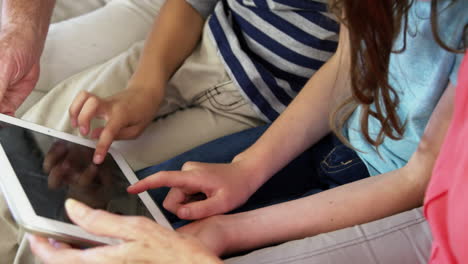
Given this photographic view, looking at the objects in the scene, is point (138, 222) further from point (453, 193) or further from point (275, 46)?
point (275, 46)

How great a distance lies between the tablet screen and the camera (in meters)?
0.53

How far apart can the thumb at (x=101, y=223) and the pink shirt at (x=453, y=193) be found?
0.96ft

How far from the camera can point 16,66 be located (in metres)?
0.73

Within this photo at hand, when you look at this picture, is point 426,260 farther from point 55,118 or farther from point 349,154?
point 55,118

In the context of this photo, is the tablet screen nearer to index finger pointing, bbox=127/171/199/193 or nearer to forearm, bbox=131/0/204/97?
index finger pointing, bbox=127/171/199/193

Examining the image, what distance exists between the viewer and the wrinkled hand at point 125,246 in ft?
1.47

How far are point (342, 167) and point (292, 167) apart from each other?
→ 0.09 metres

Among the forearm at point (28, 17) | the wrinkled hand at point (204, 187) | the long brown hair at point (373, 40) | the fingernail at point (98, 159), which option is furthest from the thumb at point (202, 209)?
the forearm at point (28, 17)

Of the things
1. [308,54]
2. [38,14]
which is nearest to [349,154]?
[308,54]

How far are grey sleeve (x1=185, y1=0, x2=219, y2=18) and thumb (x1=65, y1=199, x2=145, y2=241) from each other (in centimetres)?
56

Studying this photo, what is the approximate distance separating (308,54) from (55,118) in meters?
0.46

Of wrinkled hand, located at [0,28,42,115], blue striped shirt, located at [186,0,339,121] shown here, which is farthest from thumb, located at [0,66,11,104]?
blue striped shirt, located at [186,0,339,121]

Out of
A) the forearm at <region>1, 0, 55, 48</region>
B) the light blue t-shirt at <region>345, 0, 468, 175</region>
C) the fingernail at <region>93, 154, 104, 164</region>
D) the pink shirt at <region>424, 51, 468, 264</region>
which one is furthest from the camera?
the forearm at <region>1, 0, 55, 48</region>

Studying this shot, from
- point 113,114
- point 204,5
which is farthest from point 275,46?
point 113,114
